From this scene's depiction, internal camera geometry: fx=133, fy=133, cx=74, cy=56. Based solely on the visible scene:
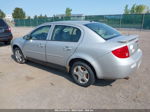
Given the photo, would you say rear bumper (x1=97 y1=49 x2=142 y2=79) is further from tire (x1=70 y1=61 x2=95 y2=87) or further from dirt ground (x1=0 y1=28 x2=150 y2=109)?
dirt ground (x1=0 y1=28 x2=150 y2=109)

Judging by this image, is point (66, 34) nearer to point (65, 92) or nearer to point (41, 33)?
point (41, 33)

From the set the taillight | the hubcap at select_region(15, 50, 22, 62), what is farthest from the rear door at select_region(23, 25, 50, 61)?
the taillight

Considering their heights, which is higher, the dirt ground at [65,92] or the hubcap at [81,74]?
the hubcap at [81,74]

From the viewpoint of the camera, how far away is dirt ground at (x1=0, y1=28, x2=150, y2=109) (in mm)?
2766

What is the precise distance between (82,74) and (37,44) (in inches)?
71.9

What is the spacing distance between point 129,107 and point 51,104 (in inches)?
62.4

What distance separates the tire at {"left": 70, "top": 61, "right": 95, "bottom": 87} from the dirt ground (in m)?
0.15

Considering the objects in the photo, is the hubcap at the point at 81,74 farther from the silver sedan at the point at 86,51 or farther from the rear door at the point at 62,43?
the rear door at the point at 62,43

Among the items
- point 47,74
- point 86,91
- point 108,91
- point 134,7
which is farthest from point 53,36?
point 134,7

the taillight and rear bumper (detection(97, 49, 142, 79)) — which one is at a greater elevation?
the taillight

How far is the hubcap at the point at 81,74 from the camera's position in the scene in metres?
3.35

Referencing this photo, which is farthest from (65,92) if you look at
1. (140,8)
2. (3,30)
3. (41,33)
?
(140,8)

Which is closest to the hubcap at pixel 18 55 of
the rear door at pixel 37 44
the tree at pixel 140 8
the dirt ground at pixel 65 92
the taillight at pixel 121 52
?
the rear door at pixel 37 44

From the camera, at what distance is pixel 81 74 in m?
3.41
